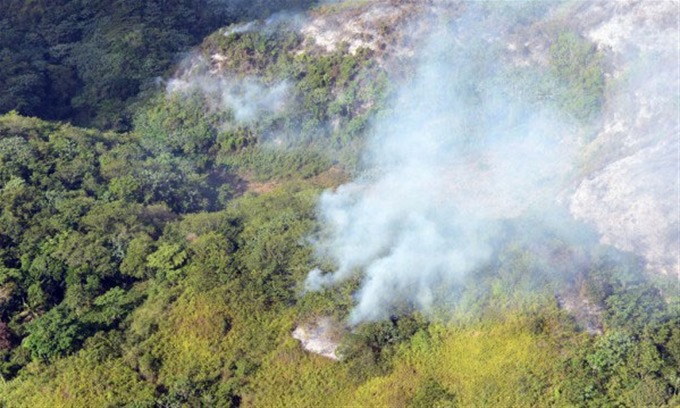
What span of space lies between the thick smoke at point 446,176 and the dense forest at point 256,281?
920 millimetres

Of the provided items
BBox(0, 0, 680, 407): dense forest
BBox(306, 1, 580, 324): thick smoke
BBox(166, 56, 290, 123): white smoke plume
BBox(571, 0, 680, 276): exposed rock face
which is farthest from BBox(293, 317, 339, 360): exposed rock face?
BBox(166, 56, 290, 123): white smoke plume

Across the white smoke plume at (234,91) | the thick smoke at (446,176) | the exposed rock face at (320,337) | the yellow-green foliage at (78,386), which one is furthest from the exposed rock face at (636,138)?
the yellow-green foliage at (78,386)

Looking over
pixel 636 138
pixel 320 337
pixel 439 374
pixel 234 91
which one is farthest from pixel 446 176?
pixel 234 91

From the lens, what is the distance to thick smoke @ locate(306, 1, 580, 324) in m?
35.2

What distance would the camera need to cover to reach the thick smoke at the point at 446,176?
35188 millimetres

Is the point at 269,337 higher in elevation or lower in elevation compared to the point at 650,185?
lower

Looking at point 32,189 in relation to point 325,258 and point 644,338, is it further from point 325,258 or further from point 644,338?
point 644,338

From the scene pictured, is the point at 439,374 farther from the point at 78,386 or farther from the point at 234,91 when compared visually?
the point at 234,91

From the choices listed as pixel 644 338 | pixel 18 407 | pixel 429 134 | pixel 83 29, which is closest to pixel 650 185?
pixel 644 338

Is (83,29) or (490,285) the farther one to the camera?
(83,29)

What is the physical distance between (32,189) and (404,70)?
21.4 meters

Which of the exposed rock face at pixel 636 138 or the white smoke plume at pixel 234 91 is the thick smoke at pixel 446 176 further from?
the white smoke plume at pixel 234 91

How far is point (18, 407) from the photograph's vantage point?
105ft

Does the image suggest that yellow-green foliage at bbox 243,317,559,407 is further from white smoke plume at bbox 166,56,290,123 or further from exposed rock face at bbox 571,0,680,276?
white smoke plume at bbox 166,56,290,123
